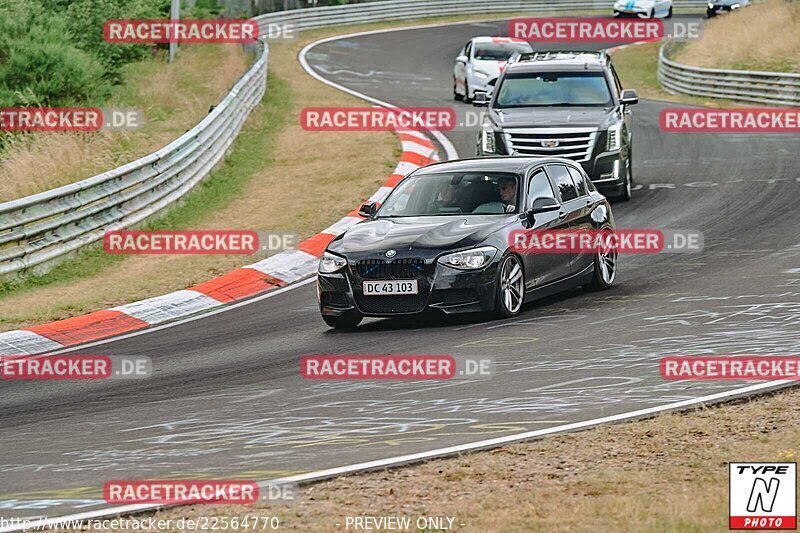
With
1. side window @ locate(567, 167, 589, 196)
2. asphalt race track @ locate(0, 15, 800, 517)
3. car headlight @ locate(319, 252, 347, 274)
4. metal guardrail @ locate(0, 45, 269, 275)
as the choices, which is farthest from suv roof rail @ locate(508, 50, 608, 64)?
car headlight @ locate(319, 252, 347, 274)

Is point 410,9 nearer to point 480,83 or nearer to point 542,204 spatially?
point 480,83

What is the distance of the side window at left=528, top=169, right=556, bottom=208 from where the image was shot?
13.3 m

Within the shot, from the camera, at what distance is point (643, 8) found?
2413 inches

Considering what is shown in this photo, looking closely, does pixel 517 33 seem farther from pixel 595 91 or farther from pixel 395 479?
pixel 395 479

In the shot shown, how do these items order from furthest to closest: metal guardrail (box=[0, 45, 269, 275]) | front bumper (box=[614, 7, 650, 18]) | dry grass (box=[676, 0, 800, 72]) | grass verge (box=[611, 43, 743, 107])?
1. front bumper (box=[614, 7, 650, 18])
2. dry grass (box=[676, 0, 800, 72])
3. grass verge (box=[611, 43, 743, 107])
4. metal guardrail (box=[0, 45, 269, 275])

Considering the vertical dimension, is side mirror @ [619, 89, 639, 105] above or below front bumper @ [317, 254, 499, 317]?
above

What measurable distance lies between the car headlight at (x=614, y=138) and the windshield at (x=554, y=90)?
662mm

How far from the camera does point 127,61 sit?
38125 millimetres

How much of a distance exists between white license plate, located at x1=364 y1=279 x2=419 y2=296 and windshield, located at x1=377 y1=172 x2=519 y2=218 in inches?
48.6
